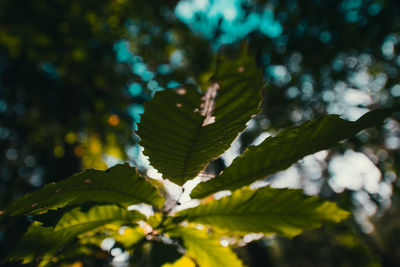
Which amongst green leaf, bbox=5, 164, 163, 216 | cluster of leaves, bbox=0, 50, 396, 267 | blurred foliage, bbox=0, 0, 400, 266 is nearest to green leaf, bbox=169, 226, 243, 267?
cluster of leaves, bbox=0, 50, 396, 267

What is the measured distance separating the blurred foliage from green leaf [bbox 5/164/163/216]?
84.1 inches

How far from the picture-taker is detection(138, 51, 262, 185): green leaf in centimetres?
35

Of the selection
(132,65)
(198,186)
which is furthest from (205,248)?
(132,65)

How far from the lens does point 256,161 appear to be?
0.46 meters

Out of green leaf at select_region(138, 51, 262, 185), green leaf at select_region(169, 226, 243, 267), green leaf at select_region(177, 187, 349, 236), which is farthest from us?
green leaf at select_region(169, 226, 243, 267)

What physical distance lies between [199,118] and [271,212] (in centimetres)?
28

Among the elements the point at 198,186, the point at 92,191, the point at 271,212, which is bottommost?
the point at 271,212

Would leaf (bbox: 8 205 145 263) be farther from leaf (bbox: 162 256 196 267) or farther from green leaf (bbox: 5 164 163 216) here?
leaf (bbox: 162 256 196 267)

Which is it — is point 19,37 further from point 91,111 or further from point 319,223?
point 319,223

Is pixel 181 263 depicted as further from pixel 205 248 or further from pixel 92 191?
pixel 92 191

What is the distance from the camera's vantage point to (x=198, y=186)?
517 mm

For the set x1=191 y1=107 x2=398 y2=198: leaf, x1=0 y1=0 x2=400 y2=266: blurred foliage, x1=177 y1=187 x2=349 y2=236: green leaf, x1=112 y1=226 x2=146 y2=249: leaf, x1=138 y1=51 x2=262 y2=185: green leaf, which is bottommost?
x1=177 y1=187 x2=349 y2=236: green leaf

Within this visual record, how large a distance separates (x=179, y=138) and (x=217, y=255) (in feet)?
1.16

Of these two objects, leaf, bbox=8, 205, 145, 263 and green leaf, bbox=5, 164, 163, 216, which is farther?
leaf, bbox=8, 205, 145, 263
